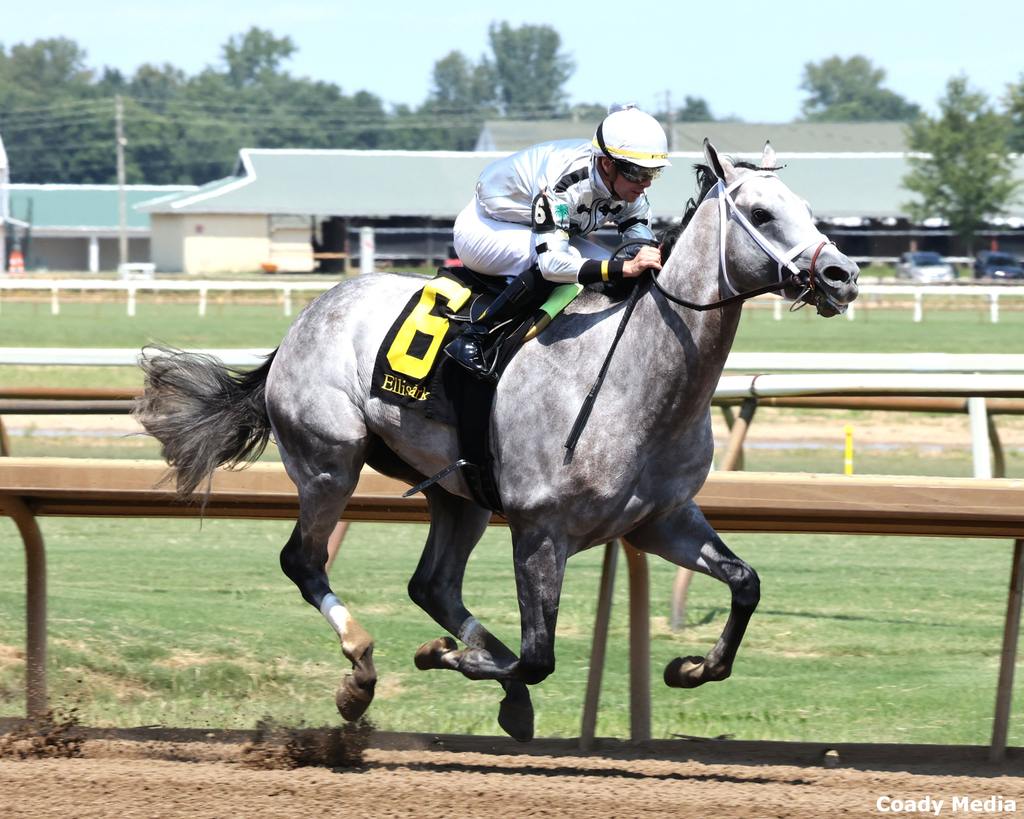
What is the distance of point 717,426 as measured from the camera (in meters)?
14.0

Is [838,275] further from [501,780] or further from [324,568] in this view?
[324,568]

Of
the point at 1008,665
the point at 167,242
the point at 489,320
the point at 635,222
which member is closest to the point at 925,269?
the point at 167,242

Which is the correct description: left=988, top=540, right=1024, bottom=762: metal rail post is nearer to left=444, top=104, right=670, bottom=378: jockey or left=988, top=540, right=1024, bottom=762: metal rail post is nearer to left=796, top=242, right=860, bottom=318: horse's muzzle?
left=796, top=242, right=860, bottom=318: horse's muzzle

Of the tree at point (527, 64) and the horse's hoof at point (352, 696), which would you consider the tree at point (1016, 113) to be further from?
the tree at point (527, 64)

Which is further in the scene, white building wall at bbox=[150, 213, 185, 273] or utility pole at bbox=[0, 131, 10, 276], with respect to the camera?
utility pole at bbox=[0, 131, 10, 276]

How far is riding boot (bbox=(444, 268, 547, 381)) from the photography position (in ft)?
14.8

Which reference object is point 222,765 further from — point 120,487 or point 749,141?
point 749,141

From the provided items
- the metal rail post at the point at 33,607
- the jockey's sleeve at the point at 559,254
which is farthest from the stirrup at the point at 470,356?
the metal rail post at the point at 33,607

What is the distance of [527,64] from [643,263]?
14366 cm

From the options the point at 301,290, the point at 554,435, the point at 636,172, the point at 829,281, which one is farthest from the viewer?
the point at 301,290

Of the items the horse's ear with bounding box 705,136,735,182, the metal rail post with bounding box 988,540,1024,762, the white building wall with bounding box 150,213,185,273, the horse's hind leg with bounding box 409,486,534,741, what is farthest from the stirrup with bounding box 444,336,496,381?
the white building wall with bounding box 150,213,185,273

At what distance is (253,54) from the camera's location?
13950 centimetres

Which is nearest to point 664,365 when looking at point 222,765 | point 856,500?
point 856,500

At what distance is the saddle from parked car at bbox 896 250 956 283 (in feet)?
121
